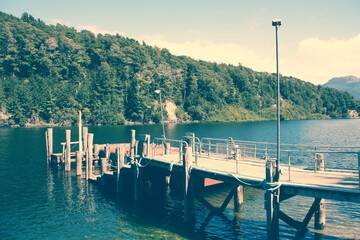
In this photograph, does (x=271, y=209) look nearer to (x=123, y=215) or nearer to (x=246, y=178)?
(x=246, y=178)

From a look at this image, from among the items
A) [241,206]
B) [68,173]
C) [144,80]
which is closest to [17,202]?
[68,173]

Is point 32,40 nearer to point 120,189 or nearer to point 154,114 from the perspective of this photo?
point 154,114

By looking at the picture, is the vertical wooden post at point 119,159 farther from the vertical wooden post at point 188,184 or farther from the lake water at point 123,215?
the vertical wooden post at point 188,184

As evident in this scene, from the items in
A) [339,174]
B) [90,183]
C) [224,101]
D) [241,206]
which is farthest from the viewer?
[224,101]

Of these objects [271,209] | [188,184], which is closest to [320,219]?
[271,209]

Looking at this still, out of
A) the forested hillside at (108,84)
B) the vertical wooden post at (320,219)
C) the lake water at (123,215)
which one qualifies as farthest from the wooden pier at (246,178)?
the forested hillside at (108,84)

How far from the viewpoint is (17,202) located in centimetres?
2666

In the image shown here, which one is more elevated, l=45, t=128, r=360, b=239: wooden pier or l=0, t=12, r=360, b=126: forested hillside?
l=0, t=12, r=360, b=126: forested hillside

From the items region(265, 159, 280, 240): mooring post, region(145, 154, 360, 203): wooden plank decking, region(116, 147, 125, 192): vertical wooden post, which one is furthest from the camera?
region(116, 147, 125, 192): vertical wooden post

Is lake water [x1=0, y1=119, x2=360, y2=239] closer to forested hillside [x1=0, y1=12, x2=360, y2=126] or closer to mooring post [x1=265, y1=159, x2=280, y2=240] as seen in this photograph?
mooring post [x1=265, y1=159, x2=280, y2=240]

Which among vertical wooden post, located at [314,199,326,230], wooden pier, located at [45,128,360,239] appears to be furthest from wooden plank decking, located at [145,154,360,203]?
vertical wooden post, located at [314,199,326,230]

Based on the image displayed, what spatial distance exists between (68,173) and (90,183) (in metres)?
5.41

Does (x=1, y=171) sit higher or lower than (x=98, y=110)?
lower

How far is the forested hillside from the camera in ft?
395
